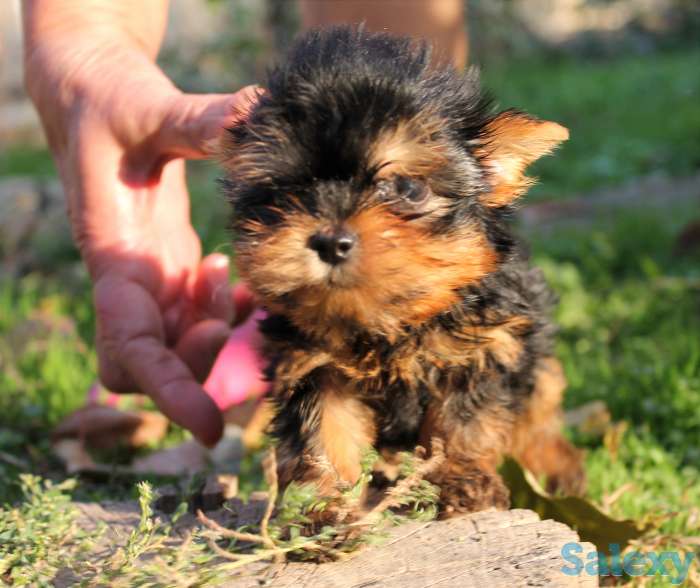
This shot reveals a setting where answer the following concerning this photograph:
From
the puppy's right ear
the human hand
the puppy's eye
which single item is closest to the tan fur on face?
the puppy's eye

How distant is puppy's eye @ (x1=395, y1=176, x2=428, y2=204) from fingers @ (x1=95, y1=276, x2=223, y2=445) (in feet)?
3.98

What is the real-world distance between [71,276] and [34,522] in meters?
4.29

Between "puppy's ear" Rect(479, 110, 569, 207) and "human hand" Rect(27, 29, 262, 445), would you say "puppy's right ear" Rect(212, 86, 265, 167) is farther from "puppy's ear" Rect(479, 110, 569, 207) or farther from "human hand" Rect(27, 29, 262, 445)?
"puppy's ear" Rect(479, 110, 569, 207)

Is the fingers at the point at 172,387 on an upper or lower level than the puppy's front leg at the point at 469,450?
lower

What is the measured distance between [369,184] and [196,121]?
Result: 107cm

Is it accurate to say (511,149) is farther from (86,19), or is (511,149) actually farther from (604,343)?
(604,343)

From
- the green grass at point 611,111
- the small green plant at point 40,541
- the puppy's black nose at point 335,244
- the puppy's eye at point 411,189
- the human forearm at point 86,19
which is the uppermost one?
the human forearm at point 86,19

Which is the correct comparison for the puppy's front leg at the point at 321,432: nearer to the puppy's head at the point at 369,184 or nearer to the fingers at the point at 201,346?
the puppy's head at the point at 369,184

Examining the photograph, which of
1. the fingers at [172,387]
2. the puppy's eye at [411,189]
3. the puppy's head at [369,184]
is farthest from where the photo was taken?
the fingers at [172,387]

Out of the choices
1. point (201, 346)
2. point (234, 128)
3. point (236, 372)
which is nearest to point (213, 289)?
point (201, 346)

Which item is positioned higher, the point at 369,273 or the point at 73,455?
the point at 369,273

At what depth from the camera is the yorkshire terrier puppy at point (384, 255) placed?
256 centimetres

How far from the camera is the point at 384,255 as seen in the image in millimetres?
2506

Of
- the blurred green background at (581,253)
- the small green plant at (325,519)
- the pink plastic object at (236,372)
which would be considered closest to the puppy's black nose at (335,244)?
the small green plant at (325,519)
